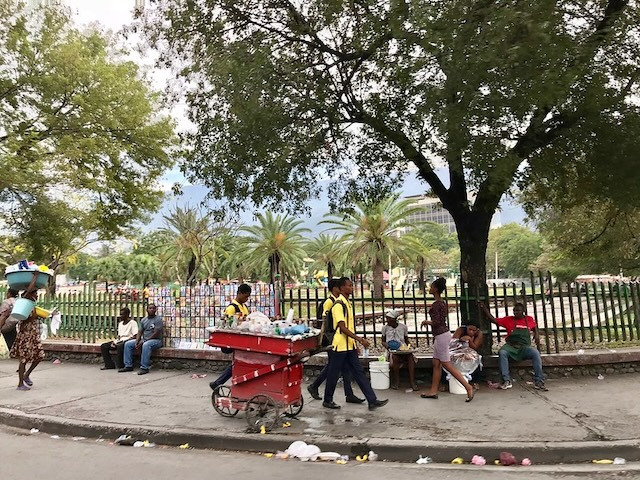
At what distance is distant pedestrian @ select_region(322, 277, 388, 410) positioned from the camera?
700 centimetres

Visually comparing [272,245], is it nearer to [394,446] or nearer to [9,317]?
[9,317]

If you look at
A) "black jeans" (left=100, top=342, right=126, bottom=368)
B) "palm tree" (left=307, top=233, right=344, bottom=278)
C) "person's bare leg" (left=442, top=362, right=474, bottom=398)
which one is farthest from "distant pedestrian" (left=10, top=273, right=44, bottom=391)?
"palm tree" (left=307, top=233, right=344, bottom=278)

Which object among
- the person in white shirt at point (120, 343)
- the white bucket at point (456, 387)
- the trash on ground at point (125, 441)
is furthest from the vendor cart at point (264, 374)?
the person in white shirt at point (120, 343)

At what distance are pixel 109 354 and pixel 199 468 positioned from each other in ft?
21.6

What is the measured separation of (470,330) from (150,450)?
4.95 m

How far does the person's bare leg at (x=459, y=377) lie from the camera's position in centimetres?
735

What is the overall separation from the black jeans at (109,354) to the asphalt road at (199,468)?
15.7 feet

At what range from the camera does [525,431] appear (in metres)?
5.82

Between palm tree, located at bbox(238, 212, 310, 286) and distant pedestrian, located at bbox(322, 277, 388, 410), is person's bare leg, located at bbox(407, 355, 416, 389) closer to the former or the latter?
distant pedestrian, located at bbox(322, 277, 388, 410)

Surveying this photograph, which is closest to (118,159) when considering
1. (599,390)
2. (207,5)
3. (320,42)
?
(207,5)

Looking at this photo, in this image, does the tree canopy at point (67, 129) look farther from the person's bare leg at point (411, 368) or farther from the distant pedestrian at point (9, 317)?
the person's bare leg at point (411, 368)

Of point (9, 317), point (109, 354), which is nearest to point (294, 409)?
point (109, 354)

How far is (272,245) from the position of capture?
40219 mm

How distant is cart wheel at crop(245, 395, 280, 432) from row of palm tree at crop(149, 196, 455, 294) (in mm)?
21199
